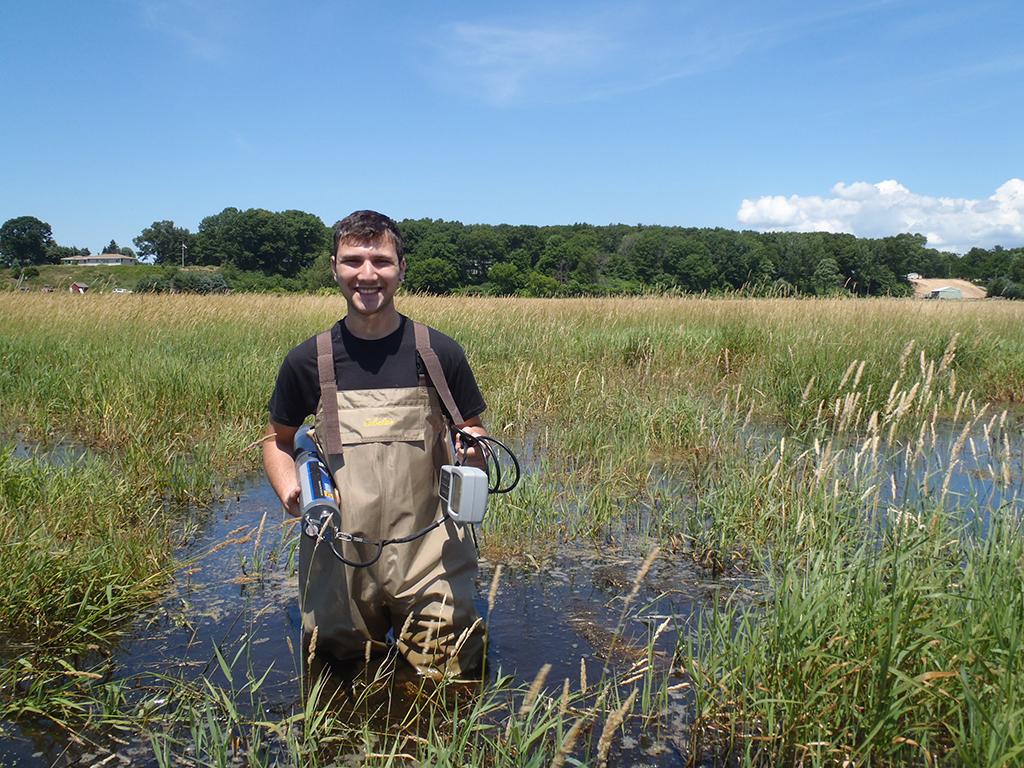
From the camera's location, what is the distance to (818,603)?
7.79 ft

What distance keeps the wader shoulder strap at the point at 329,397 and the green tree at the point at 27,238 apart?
9634cm

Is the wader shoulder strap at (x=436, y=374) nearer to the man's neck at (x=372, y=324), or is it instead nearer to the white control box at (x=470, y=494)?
the man's neck at (x=372, y=324)

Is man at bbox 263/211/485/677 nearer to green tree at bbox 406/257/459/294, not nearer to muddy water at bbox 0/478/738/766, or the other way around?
muddy water at bbox 0/478/738/766

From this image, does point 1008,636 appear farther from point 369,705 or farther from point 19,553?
point 19,553

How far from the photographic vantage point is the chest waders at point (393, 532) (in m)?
2.63

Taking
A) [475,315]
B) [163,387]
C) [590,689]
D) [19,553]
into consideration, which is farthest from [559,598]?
[475,315]

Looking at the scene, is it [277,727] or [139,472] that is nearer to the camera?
[277,727]

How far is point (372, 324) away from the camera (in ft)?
8.91

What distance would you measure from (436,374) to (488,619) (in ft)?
4.16

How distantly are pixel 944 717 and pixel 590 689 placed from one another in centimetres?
120

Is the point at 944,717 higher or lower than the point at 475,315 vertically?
lower

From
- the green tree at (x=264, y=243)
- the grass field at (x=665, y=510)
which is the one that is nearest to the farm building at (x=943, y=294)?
the grass field at (x=665, y=510)

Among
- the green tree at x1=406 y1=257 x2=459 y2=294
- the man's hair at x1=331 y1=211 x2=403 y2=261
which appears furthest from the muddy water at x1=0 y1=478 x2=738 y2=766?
the green tree at x1=406 y1=257 x2=459 y2=294

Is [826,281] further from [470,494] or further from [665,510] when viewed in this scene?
[470,494]
